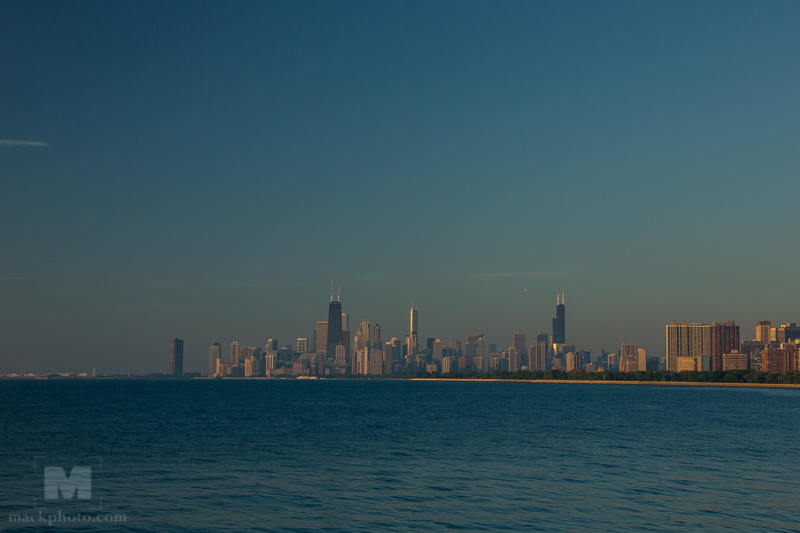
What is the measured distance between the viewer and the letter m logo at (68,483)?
3534cm

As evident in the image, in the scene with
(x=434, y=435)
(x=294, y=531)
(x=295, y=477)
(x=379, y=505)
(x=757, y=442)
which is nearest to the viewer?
(x=294, y=531)

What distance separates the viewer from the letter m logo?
35344 mm

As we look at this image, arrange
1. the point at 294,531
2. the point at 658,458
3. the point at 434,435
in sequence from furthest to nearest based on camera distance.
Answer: the point at 434,435 → the point at 658,458 → the point at 294,531

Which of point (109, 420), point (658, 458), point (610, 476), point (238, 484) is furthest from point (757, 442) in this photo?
point (109, 420)

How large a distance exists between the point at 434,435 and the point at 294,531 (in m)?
39.2

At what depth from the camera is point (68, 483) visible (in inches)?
1534

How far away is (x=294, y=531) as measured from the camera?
2853 centimetres

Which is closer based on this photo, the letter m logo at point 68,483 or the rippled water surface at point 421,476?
the rippled water surface at point 421,476

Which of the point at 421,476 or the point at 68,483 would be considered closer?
the point at 68,483

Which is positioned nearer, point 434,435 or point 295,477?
point 295,477

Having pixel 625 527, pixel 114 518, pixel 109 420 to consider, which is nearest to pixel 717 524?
pixel 625 527

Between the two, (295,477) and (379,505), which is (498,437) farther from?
(379,505)

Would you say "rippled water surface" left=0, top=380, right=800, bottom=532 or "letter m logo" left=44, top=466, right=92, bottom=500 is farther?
"letter m logo" left=44, top=466, right=92, bottom=500

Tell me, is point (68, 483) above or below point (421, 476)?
above
